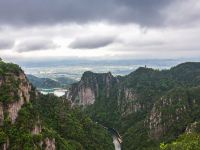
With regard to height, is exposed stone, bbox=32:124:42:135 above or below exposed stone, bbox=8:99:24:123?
below

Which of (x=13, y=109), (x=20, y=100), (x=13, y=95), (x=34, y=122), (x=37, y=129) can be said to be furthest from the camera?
(x=20, y=100)

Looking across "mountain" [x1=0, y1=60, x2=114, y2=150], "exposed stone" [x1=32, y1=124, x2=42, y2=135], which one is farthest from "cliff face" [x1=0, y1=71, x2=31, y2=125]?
"exposed stone" [x1=32, y1=124, x2=42, y2=135]

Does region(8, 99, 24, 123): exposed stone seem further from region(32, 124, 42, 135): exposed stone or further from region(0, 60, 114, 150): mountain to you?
region(32, 124, 42, 135): exposed stone

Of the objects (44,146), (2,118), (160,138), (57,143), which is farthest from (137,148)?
(2,118)

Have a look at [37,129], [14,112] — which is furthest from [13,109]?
[37,129]

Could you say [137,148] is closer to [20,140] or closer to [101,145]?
[101,145]

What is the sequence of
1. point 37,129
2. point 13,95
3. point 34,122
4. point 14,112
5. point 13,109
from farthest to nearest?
point 13,95 → point 37,129 → point 34,122 → point 14,112 → point 13,109

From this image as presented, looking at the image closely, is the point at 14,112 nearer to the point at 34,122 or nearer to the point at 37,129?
the point at 34,122

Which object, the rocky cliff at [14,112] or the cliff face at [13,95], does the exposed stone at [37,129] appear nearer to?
the rocky cliff at [14,112]

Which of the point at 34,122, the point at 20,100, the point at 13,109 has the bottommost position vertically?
the point at 34,122
